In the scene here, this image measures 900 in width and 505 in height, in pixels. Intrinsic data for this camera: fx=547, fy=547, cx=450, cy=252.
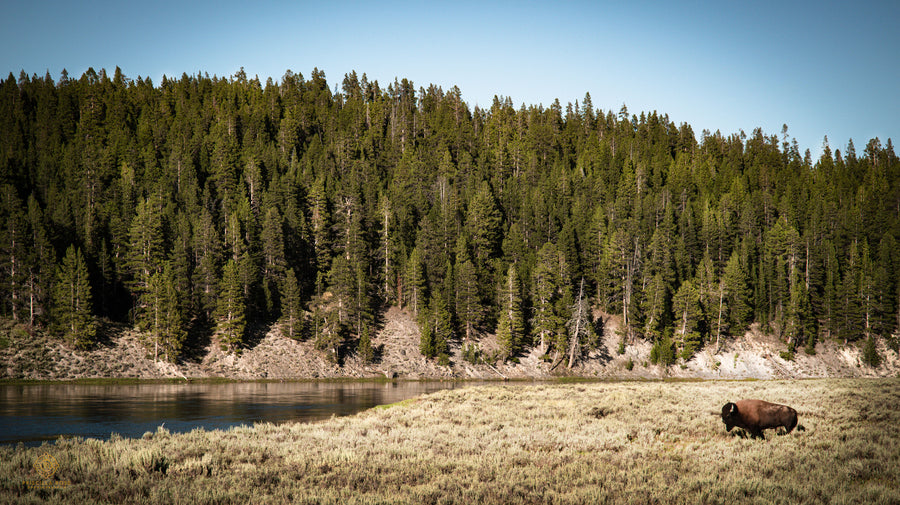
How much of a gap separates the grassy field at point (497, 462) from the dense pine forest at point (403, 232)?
49.8 m

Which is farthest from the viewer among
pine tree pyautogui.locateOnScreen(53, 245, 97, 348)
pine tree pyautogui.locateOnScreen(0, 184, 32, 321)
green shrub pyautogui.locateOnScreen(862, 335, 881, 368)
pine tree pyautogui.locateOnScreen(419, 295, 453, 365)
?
green shrub pyautogui.locateOnScreen(862, 335, 881, 368)

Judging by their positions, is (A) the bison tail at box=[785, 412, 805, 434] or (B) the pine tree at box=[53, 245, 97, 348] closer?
(A) the bison tail at box=[785, 412, 805, 434]

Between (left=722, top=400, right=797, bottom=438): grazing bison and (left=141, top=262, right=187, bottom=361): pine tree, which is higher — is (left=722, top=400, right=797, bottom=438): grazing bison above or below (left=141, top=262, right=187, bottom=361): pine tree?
below

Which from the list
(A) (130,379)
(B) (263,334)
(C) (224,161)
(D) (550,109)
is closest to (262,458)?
(A) (130,379)

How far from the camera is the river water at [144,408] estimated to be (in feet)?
83.0

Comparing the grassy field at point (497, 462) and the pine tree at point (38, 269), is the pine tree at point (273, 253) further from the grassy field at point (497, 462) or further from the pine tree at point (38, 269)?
the grassy field at point (497, 462)

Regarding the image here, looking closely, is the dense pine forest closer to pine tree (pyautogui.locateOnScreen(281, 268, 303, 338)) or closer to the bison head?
pine tree (pyautogui.locateOnScreen(281, 268, 303, 338))

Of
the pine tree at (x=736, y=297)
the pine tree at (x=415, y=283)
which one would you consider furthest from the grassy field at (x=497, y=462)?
the pine tree at (x=736, y=297)

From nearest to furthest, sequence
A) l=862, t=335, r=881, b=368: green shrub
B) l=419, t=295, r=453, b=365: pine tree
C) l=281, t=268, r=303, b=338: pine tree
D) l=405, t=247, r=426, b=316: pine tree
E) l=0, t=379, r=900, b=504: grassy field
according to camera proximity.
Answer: l=0, t=379, r=900, b=504: grassy field, l=281, t=268, r=303, b=338: pine tree, l=419, t=295, r=453, b=365: pine tree, l=405, t=247, r=426, b=316: pine tree, l=862, t=335, r=881, b=368: green shrub

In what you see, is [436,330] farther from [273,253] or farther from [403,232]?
[273,253]

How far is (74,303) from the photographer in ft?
206

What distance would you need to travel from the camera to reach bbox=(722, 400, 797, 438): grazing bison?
18781 mm

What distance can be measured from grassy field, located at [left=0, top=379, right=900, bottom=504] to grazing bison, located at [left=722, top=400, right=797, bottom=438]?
2.31 feet

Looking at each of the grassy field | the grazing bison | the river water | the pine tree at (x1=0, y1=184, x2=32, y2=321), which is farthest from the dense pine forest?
the grazing bison
